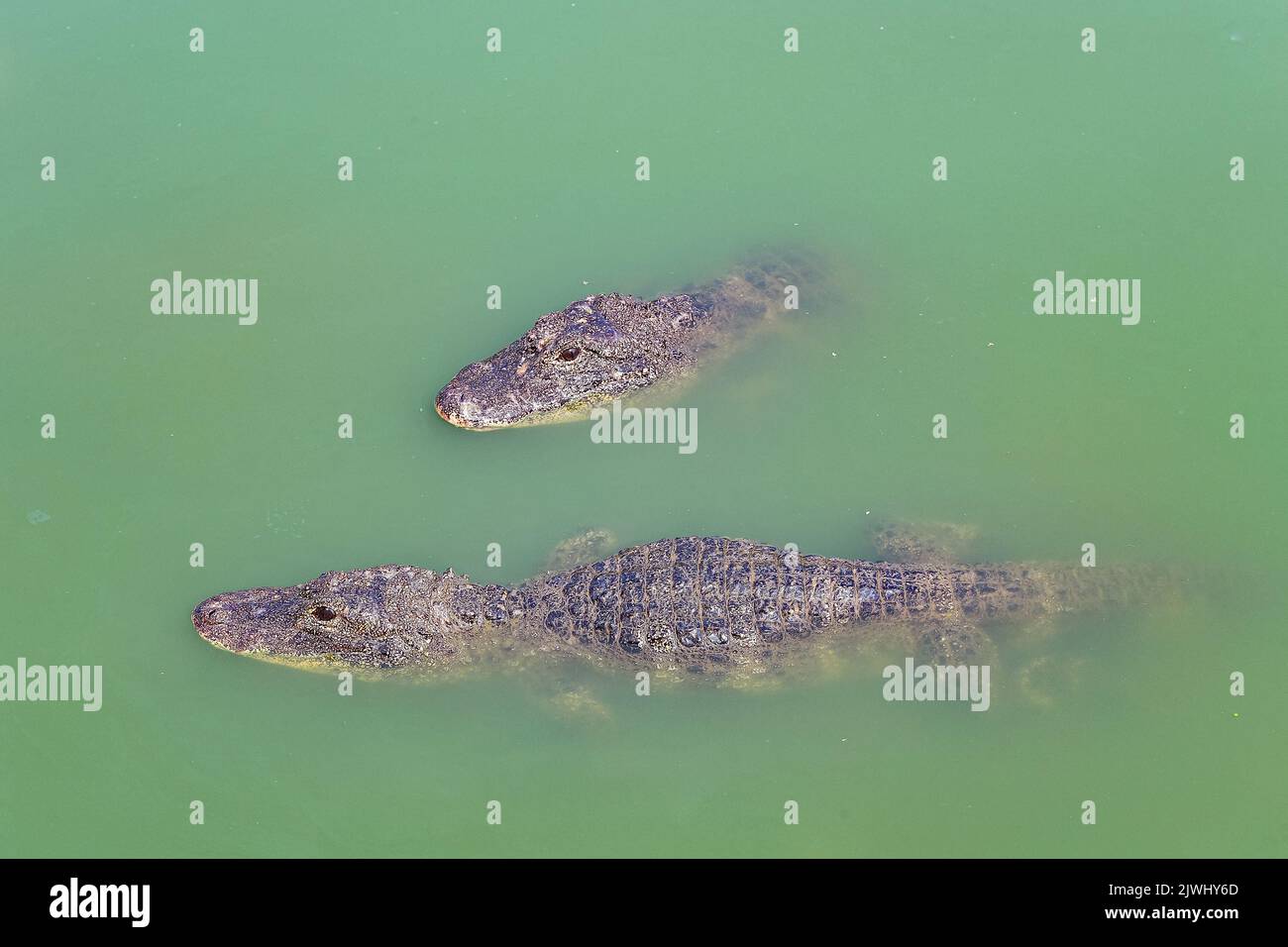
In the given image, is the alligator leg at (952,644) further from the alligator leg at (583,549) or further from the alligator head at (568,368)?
the alligator head at (568,368)

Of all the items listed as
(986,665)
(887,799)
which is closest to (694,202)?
(986,665)

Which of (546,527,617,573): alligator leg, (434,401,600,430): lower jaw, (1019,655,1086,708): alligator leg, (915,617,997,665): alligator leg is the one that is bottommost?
(1019,655,1086,708): alligator leg

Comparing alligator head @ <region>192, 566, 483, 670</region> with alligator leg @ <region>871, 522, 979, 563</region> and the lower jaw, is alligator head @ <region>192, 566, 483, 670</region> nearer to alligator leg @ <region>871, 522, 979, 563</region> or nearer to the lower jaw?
the lower jaw

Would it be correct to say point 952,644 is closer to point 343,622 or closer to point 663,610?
point 663,610

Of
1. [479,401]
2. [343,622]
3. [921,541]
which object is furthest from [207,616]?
[921,541]

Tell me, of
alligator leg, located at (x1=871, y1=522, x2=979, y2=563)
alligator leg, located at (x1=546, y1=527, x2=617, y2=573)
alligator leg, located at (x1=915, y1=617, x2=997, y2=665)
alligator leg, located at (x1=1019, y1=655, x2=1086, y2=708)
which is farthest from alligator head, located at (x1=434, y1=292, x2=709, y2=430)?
alligator leg, located at (x1=1019, y1=655, x2=1086, y2=708)

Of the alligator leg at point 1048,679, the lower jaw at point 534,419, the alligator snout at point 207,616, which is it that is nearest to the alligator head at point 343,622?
the alligator snout at point 207,616
